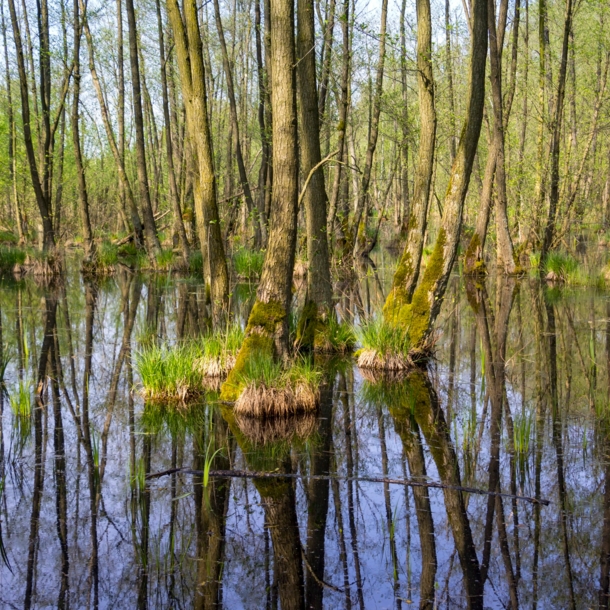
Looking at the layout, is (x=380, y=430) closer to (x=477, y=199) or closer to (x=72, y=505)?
(x=72, y=505)

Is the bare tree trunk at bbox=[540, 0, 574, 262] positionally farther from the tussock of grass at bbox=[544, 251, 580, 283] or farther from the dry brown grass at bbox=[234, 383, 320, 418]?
the dry brown grass at bbox=[234, 383, 320, 418]

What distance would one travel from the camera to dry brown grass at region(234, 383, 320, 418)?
266 inches

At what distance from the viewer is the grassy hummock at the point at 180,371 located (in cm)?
741

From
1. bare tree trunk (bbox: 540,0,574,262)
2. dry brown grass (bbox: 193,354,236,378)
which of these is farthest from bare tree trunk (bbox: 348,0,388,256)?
dry brown grass (bbox: 193,354,236,378)

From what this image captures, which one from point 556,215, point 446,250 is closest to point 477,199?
point 556,215

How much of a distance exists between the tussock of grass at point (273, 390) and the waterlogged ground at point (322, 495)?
0.77 feet

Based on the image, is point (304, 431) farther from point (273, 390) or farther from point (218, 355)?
point (218, 355)

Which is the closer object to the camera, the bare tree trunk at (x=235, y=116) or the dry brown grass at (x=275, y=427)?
the dry brown grass at (x=275, y=427)

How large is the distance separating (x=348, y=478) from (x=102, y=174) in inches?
1598

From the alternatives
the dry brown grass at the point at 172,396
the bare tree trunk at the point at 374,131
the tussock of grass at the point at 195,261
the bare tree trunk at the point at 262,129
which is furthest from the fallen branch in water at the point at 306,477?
the tussock of grass at the point at 195,261

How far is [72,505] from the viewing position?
180 inches

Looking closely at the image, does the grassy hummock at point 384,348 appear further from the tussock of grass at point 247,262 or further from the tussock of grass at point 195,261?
the tussock of grass at point 195,261

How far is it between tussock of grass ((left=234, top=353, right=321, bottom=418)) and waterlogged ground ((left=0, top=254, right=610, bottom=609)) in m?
0.23

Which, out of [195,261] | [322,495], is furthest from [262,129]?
[322,495]
